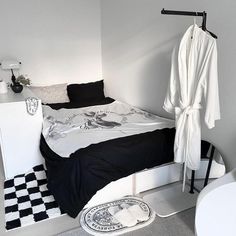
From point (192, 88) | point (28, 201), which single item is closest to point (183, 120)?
point (192, 88)

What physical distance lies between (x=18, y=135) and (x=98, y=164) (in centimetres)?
110

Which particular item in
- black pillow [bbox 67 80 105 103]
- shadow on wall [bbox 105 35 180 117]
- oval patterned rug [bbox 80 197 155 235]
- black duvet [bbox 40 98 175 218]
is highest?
shadow on wall [bbox 105 35 180 117]

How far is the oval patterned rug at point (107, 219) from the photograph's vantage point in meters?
1.86

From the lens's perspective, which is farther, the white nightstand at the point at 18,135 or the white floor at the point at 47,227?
the white nightstand at the point at 18,135

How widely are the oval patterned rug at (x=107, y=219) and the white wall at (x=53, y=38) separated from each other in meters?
2.29

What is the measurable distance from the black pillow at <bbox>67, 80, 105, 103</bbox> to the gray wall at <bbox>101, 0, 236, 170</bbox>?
0.21 meters

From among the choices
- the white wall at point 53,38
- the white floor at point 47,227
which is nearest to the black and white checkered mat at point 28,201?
the white floor at point 47,227

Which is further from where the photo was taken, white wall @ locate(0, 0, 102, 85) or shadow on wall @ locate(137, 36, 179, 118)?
white wall @ locate(0, 0, 102, 85)

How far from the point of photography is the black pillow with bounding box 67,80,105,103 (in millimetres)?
3705

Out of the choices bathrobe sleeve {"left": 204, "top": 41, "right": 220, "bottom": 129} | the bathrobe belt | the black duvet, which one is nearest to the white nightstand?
the black duvet

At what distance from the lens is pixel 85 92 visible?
148 inches

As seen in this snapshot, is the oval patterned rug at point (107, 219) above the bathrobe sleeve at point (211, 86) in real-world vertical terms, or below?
below

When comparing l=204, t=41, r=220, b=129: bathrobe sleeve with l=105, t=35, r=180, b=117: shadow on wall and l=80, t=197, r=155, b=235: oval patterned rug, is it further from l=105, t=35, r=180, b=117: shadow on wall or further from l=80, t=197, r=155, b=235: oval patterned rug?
l=80, t=197, r=155, b=235: oval patterned rug

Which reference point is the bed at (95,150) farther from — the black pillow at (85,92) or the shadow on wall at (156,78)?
the black pillow at (85,92)
